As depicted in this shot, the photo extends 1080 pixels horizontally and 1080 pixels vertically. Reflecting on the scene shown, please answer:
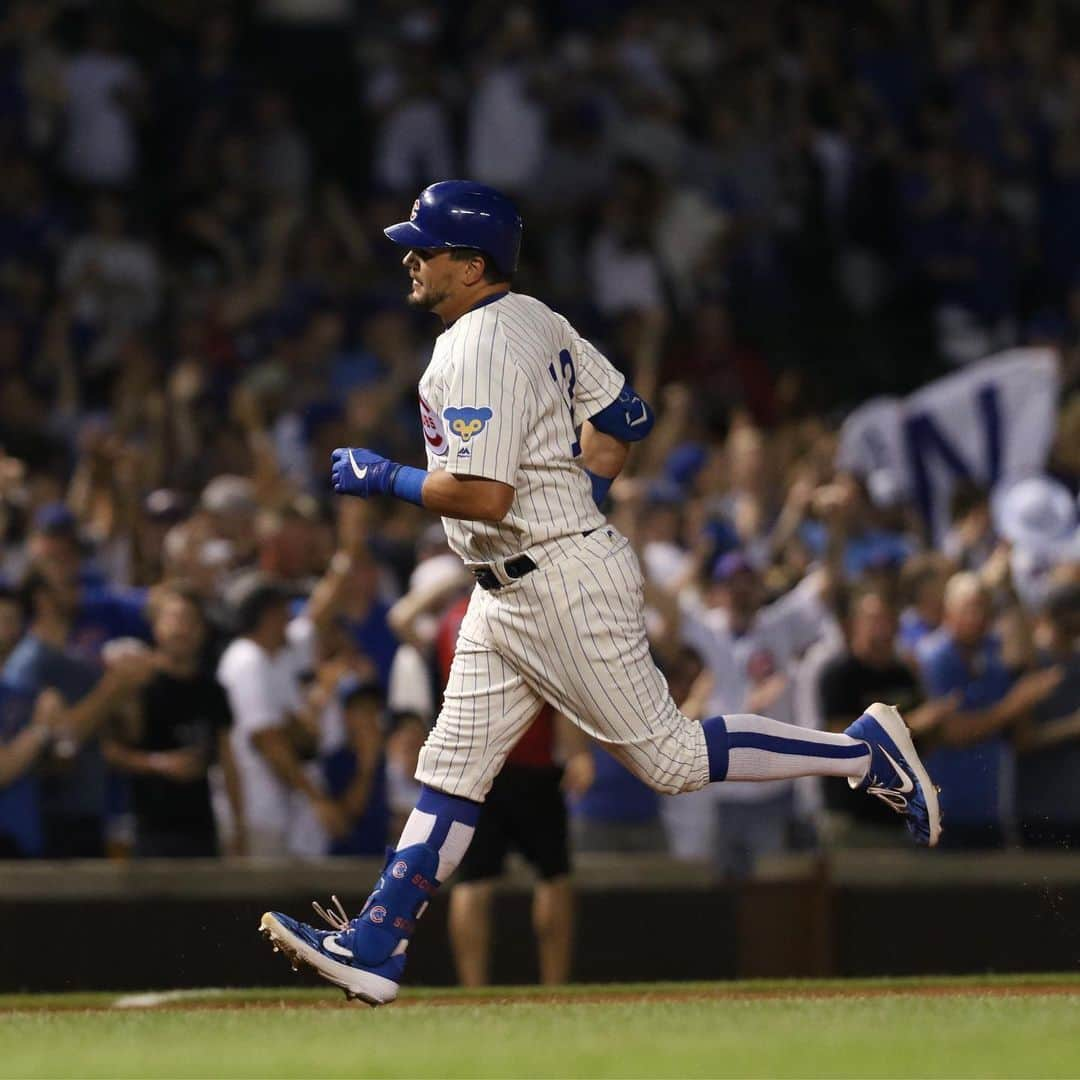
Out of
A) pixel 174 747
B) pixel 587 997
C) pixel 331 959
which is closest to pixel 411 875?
pixel 331 959

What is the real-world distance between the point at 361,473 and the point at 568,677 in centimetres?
72

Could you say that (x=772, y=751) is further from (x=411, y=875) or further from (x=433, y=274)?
(x=433, y=274)

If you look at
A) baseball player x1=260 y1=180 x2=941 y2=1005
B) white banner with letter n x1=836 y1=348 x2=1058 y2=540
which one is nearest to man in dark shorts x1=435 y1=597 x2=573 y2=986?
baseball player x1=260 y1=180 x2=941 y2=1005

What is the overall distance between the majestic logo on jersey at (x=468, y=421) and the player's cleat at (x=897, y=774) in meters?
1.38

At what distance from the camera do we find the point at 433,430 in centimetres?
620

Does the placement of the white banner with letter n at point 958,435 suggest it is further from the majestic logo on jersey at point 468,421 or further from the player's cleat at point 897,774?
the majestic logo on jersey at point 468,421

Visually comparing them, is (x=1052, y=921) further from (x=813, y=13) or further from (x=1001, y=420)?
(x=813, y=13)

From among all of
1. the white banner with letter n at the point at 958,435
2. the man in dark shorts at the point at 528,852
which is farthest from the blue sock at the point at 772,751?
the white banner with letter n at the point at 958,435

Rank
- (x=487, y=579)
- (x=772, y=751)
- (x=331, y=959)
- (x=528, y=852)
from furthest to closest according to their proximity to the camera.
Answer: (x=528, y=852), (x=772, y=751), (x=487, y=579), (x=331, y=959)

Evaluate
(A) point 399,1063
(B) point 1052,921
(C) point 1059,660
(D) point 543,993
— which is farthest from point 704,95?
(A) point 399,1063

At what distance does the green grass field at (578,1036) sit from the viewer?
5465mm

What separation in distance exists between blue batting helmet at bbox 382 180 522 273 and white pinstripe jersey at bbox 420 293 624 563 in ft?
0.50

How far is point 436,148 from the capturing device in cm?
1503

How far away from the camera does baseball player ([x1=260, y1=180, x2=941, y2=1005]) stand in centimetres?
614
